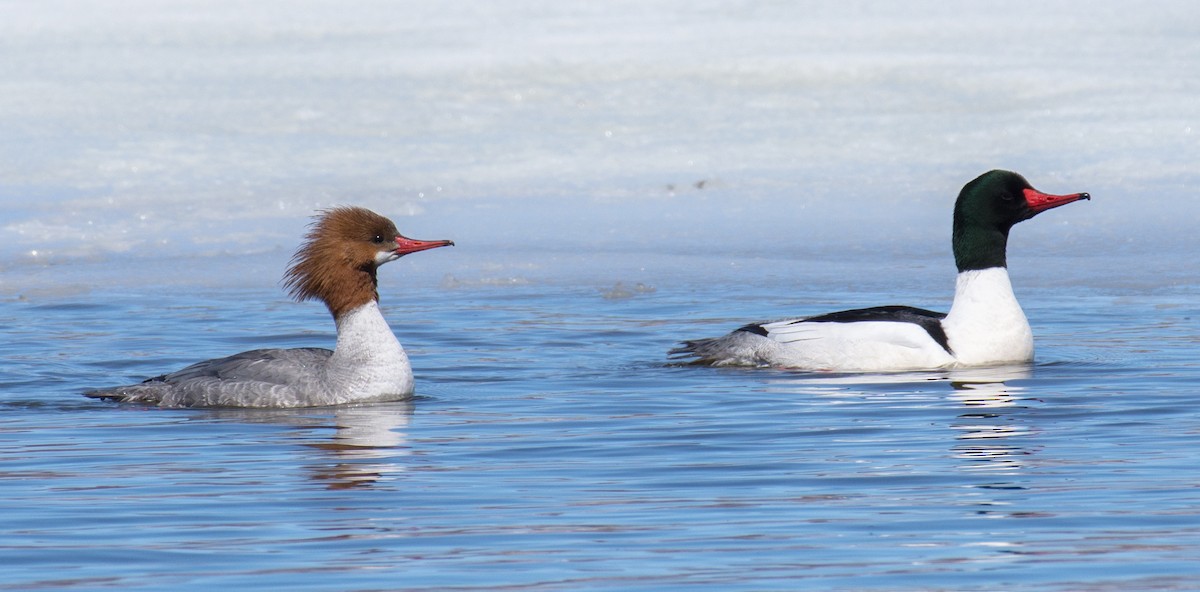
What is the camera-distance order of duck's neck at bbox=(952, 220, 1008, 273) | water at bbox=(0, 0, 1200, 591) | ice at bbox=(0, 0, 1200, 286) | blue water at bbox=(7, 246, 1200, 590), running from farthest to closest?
ice at bbox=(0, 0, 1200, 286)
duck's neck at bbox=(952, 220, 1008, 273)
water at bbox=(0, 0, 1200, 591)
blue water at bbox=(7, 246, 1200, 590)

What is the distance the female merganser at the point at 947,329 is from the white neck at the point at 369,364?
161 cm

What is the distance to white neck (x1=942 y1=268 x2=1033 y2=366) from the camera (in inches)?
350

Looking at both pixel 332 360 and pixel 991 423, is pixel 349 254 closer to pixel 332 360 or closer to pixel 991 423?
pixel 332 360

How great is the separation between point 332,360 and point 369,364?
0.20m

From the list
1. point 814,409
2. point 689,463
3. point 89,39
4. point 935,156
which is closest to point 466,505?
point 689,463

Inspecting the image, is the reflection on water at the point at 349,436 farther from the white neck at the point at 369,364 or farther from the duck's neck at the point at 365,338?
the duck's neck at the point at 365,338

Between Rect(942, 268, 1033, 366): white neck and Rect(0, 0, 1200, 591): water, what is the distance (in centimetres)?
23

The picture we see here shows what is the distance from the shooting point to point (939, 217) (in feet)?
42.7

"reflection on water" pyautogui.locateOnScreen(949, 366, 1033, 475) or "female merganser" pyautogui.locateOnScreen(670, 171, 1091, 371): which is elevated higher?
"female merganser" pyautogui.locateOnScreen(670, 171, 1091, 371)

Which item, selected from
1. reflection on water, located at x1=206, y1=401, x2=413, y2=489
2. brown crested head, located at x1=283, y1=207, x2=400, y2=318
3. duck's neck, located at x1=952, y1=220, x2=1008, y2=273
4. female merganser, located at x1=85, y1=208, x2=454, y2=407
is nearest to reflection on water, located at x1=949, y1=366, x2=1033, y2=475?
duck's neck, located at x1=952, y1=220, x2=1008, y2=273

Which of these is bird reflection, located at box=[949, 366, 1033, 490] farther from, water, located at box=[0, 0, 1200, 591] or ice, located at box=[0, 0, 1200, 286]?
ice, located at box=[0, 0, 1200, 286]

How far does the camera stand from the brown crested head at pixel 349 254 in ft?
27.3

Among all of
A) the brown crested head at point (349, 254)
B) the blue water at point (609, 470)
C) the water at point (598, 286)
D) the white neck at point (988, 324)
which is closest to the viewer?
the blue water at point (609, 470)

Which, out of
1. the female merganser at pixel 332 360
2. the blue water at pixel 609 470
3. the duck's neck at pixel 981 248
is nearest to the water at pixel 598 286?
the blue water at pixel 609 470
